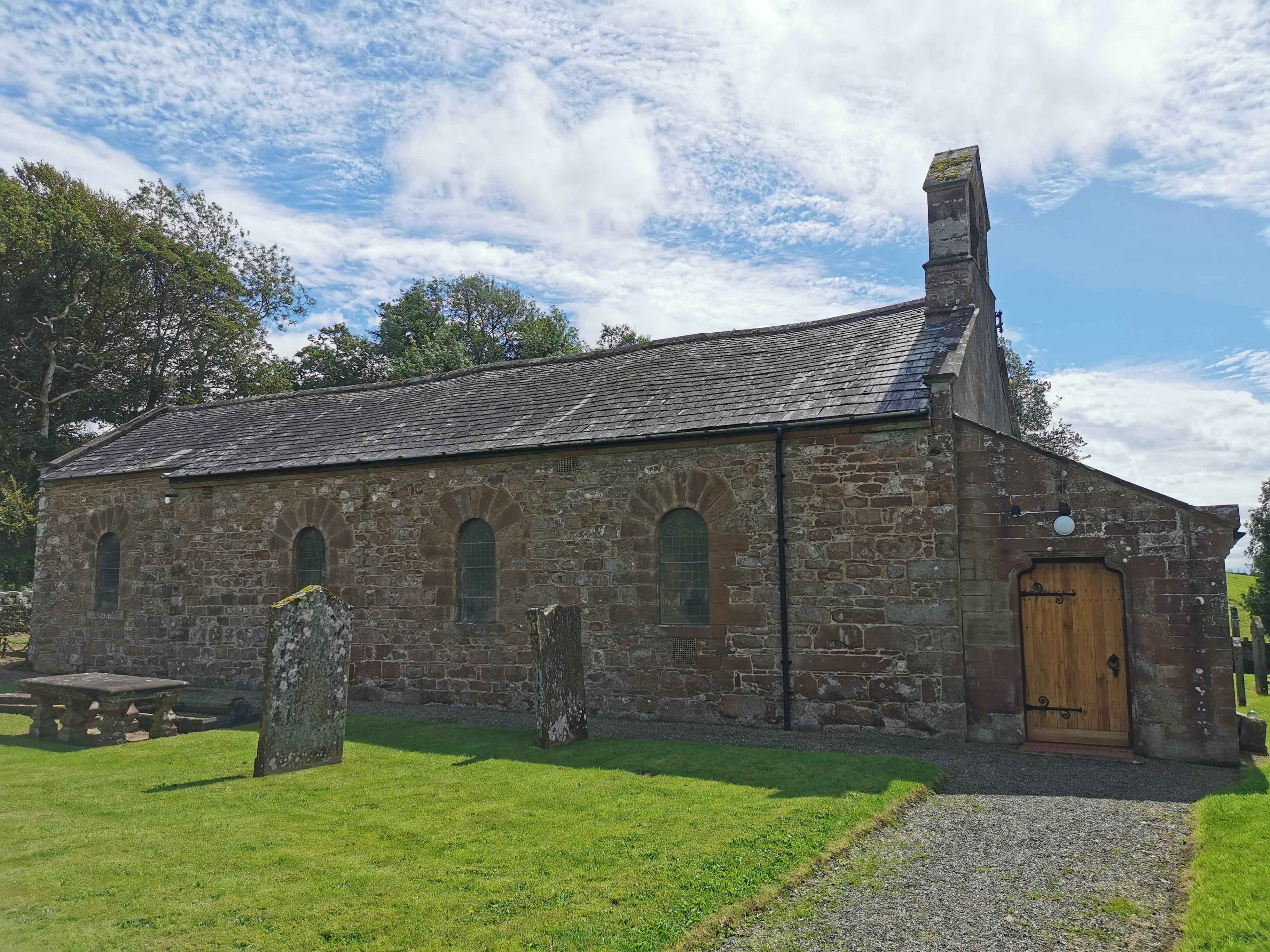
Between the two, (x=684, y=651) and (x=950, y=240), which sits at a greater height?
(x=950, y=240)

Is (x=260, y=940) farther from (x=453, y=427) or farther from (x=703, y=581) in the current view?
(x=453, y=427)

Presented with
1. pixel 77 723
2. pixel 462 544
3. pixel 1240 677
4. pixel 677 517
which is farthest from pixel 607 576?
pixel 1240 677

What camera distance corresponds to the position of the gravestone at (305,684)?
29.9ft

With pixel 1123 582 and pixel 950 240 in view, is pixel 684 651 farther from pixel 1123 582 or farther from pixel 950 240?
pixel 950 240

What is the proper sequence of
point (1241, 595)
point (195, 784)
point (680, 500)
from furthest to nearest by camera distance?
1. point (1241, 595)
2. point (680, 500)
3. point (195, 784)

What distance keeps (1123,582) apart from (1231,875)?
188 inches

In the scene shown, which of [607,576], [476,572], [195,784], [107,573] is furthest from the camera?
[107,573]

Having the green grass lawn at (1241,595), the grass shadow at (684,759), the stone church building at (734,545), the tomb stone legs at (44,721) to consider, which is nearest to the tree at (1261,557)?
the green grass lawn at (1241,595)

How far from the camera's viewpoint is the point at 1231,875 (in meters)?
5.85

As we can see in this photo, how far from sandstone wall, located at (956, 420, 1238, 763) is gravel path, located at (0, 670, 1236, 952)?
605 millimetres

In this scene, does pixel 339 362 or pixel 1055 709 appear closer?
pixel 1055 709

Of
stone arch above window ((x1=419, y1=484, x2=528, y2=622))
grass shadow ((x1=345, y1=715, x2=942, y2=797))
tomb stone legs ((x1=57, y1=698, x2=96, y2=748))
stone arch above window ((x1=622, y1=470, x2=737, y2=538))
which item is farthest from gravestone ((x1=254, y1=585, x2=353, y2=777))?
stone arch above window ((x1=622, y1=470, x2=737, y2=538))

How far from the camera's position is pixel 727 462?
12258 millimetres

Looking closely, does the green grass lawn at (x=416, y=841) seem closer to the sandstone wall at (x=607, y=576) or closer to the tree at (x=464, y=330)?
the sandstone wall at (x=607, y=576)
